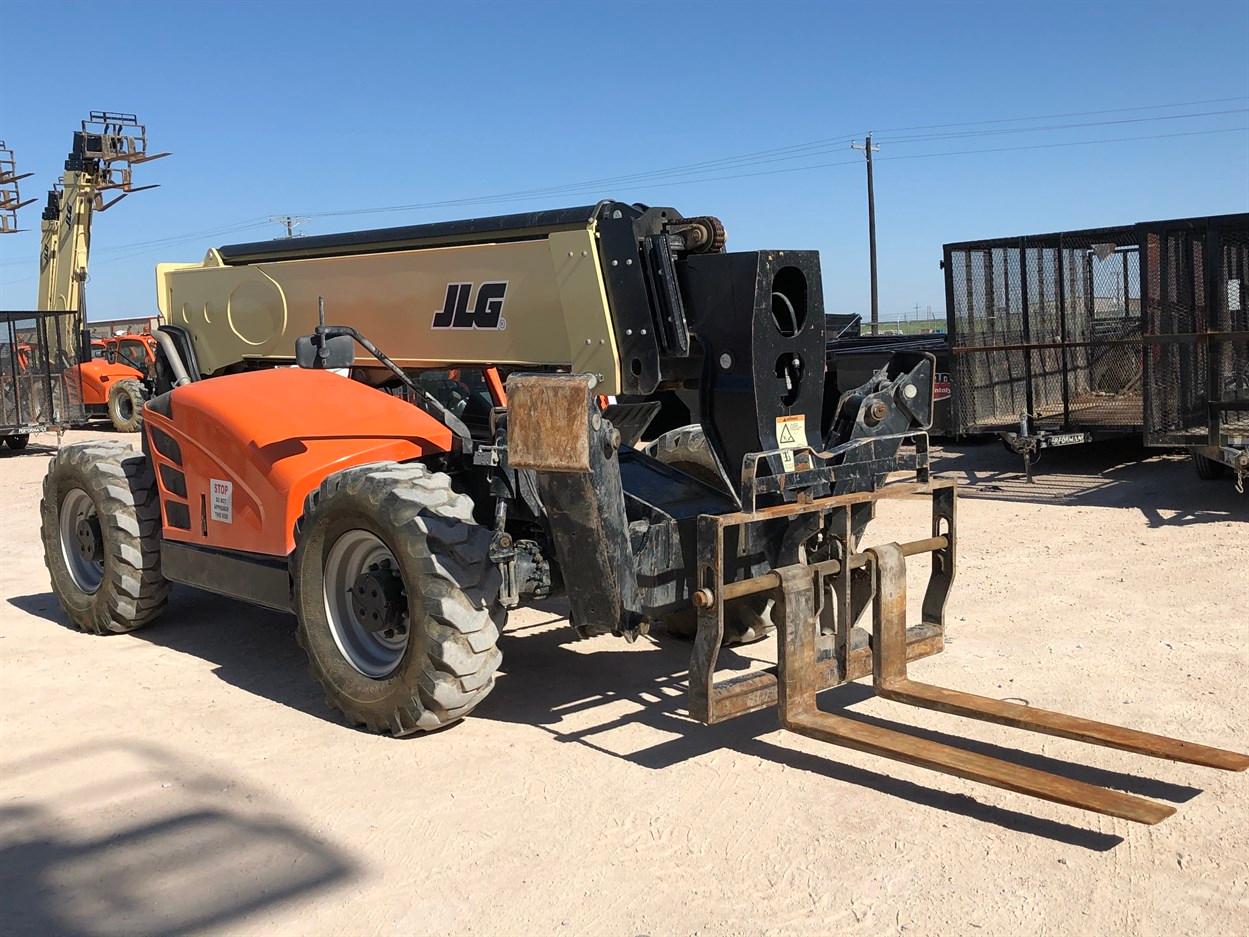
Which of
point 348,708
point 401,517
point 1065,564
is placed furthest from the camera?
point 1065,564

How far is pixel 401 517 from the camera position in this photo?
5.27 metres

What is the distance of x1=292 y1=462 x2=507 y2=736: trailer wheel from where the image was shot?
5238 millimetres

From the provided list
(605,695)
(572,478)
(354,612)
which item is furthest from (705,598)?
(354,612)

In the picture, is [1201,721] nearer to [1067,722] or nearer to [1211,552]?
[1067,722]

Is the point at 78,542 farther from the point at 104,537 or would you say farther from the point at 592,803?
the point at 592,803

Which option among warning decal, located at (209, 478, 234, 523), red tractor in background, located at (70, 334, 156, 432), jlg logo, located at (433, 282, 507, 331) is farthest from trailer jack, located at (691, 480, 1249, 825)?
red tractor in background, located at (70, 334, 156, 432)

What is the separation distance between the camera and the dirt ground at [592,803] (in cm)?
391

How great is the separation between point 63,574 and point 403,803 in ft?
13.6

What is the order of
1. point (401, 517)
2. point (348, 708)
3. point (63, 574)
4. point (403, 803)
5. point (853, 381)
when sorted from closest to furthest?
1. point (403, 803)
2. point (401, 517)
3. point (348, 708)
4. point (853, 381)
5. point (63, 574)

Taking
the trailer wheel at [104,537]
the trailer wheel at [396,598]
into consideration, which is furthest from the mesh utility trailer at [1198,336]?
the trailer wheel at [104,537]

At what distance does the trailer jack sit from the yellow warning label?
0.34 m

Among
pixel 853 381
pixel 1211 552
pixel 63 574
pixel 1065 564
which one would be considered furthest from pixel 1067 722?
pixel 63 574

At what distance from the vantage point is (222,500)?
637 centimetres

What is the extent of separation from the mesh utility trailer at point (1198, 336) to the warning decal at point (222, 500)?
9502mm
